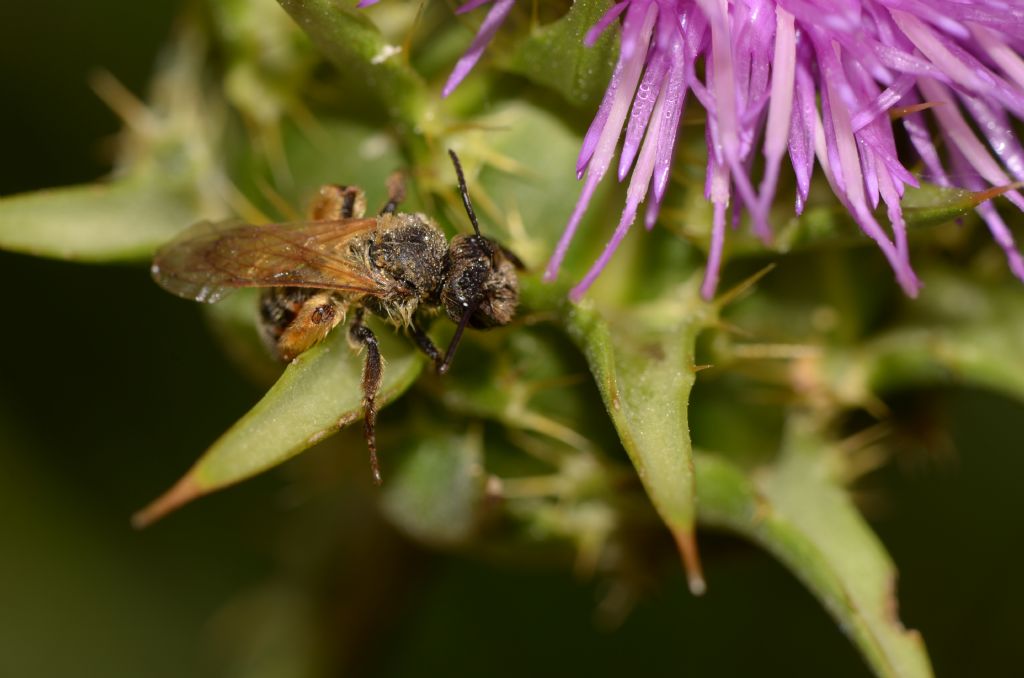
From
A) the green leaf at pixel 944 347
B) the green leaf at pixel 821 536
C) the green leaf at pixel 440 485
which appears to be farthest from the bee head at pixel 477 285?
the green leaf at pixel 944 347

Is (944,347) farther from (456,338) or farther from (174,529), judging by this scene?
(174,529)

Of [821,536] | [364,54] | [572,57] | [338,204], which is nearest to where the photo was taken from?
[572,57]

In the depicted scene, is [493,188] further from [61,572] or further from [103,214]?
[61,572]

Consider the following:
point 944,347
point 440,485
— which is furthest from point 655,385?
point 944,347

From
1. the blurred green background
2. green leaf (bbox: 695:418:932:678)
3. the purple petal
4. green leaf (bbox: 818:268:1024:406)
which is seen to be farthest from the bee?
the blurred green background

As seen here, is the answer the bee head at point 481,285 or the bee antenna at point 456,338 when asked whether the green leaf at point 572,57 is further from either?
the bee antenna at point 456,338

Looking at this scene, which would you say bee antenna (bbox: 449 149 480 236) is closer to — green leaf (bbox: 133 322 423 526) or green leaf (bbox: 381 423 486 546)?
green leaf (bbox: 133 322 423 526)

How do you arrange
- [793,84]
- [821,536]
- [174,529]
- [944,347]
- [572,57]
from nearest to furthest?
[793,84] < [572,57] < [821,536] < [944,347] < [174,529]

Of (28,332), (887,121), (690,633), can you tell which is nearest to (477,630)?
(690,633)
